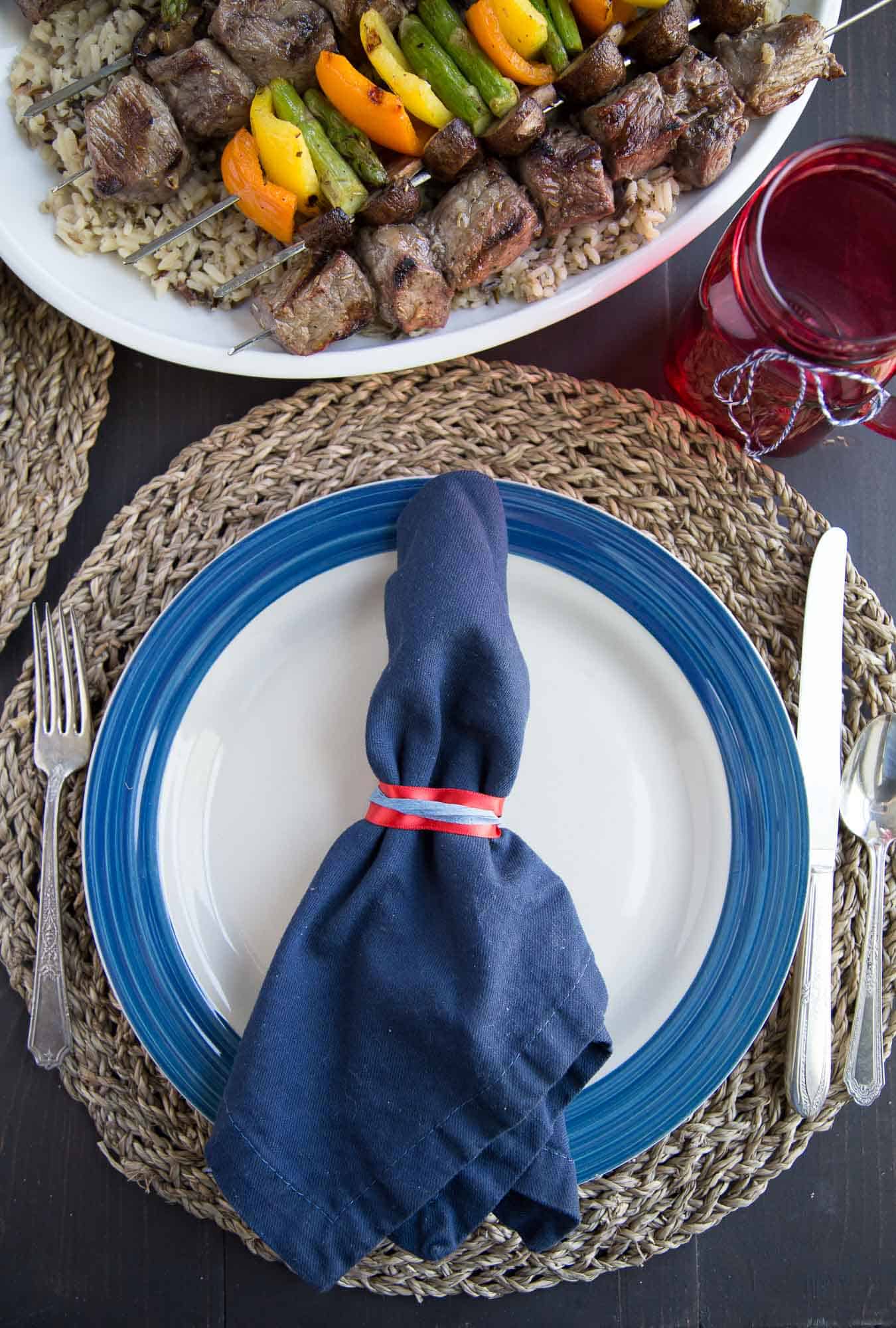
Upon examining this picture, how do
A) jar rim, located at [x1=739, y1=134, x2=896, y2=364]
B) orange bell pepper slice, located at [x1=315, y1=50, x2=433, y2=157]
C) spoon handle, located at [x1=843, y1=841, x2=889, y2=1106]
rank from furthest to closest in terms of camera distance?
spoon handle, located at [x1=843, y1=841, x2=889, y2=1106] < orange bell pepper slice, located at [x1=315, y1=50, x2=433, y2=157] < jar rim, located at [x1=739, y1=134, x2=896, y2=364]

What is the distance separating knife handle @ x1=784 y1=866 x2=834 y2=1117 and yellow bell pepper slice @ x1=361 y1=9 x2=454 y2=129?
3.46ft

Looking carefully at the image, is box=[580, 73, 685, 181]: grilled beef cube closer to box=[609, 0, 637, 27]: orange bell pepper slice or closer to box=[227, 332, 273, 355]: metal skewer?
box=[609, 0, 637, 27]: orange bell pepper slice

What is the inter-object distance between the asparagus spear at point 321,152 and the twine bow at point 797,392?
1.67 feet

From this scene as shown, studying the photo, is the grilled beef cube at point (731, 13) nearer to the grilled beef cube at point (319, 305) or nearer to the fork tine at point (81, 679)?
the grilled beef cube at point (319, 305)

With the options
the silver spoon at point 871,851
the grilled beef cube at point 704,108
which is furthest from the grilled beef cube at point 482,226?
the silver spoon at point 871,851

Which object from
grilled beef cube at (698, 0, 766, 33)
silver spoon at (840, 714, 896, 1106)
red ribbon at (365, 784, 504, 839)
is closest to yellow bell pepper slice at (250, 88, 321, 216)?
grilled beef cube at (698, 0, 766, 33)

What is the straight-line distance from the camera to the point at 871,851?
1282 mm

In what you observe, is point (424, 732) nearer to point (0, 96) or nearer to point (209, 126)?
point (209, 126)

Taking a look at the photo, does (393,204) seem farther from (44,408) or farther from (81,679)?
(81,679)

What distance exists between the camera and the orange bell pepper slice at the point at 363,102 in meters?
1.15

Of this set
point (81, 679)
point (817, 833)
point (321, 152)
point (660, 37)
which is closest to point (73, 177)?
point (321, 152)

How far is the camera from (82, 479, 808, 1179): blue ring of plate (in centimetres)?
118

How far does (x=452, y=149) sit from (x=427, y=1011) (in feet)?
3.30

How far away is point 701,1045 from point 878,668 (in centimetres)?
55
